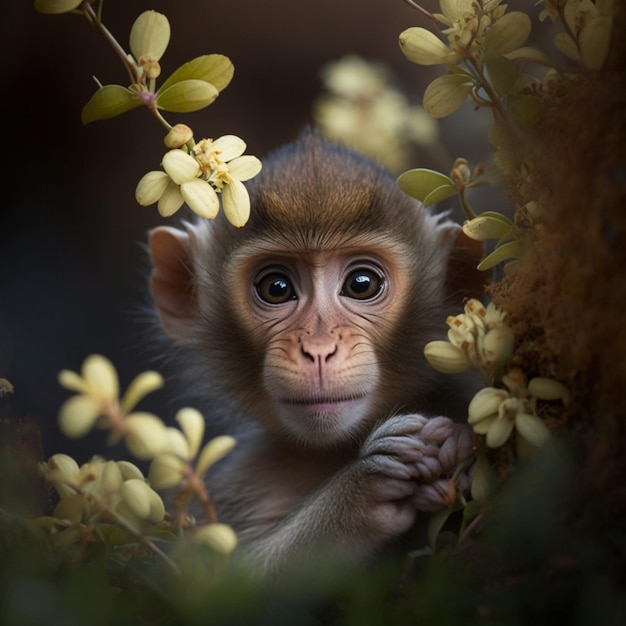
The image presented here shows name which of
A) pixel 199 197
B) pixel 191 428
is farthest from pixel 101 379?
pixel 199 197

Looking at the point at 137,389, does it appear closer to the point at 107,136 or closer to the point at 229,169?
the point at 229,169

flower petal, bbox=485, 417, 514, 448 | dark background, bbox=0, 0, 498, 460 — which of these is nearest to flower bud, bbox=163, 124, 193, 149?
flower petal, bbox=485, 417, 514, 448

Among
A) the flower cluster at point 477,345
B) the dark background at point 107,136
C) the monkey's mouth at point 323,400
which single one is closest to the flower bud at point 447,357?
the flower cluster at point 477,345

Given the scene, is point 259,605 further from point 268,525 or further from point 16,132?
point 16,132

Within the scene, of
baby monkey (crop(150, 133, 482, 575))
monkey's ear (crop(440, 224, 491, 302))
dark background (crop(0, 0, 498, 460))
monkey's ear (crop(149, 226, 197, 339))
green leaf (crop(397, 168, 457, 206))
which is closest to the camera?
green leaf (crop(397, 168, 457, 206))

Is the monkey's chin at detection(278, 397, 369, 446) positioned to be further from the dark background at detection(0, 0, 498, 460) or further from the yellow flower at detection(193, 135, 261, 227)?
the dark background at detection(0, 0, 498, 460)

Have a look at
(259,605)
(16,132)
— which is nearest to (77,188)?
(16,132)

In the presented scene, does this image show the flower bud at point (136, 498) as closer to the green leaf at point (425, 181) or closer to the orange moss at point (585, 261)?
the orange moss at point (585, 261)
